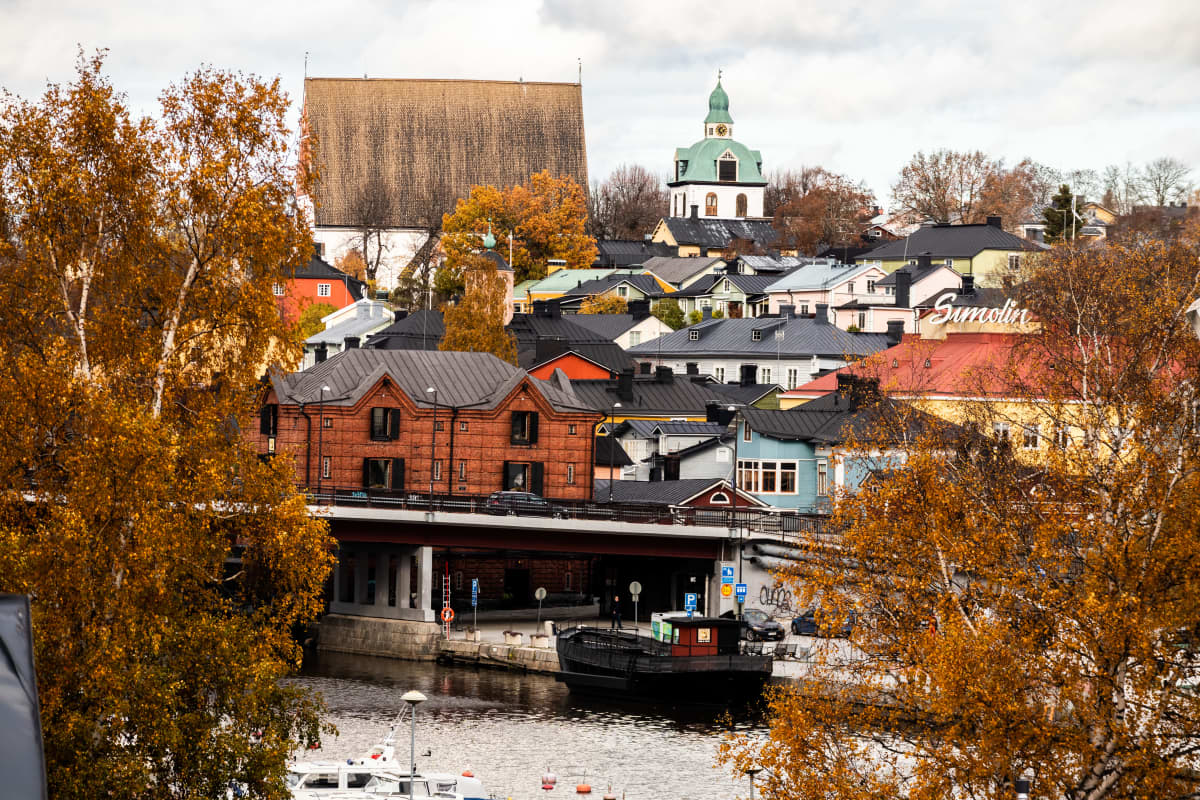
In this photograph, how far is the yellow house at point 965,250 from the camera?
5517 inches

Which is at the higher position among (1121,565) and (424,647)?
(1121,565)

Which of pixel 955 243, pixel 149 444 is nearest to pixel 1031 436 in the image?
pixel 149 444

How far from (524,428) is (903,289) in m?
58.6

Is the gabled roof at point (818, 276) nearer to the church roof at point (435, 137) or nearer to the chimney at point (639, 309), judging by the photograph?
the chimney at point (639, 309)

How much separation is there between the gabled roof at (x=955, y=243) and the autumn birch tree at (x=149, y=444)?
114m

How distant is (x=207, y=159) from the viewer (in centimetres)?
3136

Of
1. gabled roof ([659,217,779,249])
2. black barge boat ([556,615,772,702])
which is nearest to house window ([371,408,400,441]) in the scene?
black barge boat ([556,615,772,702])

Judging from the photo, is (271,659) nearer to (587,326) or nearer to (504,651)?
(504,651)

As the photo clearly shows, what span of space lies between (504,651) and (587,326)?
6545 cm

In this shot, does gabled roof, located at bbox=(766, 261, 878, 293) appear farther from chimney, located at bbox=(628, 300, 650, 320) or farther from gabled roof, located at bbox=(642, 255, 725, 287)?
gabled roof, located at bbox=(642, 255, 725, 287)

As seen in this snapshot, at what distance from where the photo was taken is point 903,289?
127062mm

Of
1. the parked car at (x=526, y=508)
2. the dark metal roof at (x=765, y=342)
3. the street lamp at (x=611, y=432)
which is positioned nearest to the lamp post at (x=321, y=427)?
the parked car at (x=526, y=508)

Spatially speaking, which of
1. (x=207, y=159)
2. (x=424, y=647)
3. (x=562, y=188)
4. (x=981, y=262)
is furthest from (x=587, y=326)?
(x=207, y=159)

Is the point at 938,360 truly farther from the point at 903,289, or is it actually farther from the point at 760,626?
the point at 903,289
